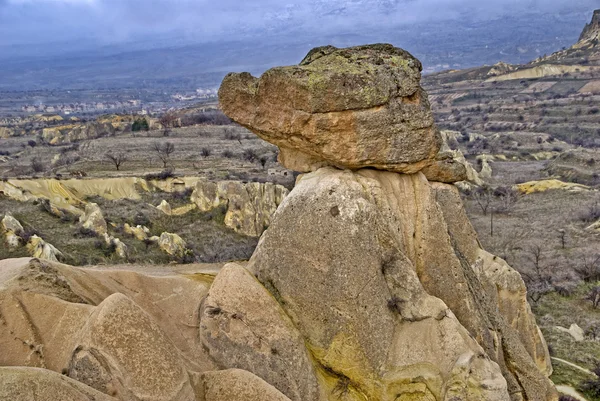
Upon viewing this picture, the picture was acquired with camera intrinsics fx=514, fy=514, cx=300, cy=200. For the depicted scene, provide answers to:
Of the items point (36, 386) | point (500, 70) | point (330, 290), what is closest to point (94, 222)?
point (330, 290)

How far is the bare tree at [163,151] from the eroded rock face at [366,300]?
5030 cm

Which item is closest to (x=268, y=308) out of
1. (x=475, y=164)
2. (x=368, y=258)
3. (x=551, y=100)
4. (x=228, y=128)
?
(x=368, y=258)

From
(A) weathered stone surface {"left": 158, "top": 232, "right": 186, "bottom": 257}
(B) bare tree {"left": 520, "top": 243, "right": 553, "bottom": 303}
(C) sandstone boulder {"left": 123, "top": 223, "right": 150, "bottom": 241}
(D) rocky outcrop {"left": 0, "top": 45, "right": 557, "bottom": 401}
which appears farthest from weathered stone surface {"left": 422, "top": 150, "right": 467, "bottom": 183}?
(C) sandstone boulder {"left": 123, "top": 223, "right": 150, "bottom": 241}

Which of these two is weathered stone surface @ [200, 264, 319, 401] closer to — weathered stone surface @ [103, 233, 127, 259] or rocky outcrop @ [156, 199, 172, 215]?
weathered stone surface @ [103, 233, 127, 259]

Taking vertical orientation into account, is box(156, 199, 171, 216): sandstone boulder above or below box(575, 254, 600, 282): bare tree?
above

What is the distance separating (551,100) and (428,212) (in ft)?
375

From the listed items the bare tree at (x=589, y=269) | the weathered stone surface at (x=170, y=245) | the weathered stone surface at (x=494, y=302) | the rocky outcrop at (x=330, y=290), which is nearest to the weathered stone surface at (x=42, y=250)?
the weathered stone surface at (x=170, y=245)

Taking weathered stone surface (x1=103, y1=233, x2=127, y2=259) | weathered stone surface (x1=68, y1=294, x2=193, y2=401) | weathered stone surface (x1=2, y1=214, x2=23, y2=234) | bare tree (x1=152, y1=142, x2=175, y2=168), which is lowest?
bare tree (x1=152, y1=142, x2=175, y2=168)

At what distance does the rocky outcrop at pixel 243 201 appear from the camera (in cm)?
3859

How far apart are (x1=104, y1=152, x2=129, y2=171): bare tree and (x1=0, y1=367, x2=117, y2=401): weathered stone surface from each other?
5296cm

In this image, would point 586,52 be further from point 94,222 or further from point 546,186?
point 94,222

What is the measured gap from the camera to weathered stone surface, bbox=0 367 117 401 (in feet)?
16.9

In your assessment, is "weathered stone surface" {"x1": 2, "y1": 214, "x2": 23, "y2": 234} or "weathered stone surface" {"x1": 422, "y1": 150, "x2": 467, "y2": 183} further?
"weathered stone surface" {"x1": 2, "y1": 214, "x2": 23, "y2": 234}

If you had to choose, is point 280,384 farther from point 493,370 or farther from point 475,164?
point 475,164
